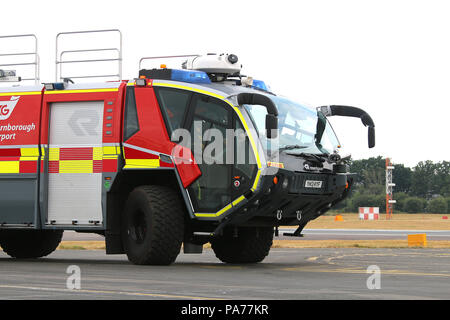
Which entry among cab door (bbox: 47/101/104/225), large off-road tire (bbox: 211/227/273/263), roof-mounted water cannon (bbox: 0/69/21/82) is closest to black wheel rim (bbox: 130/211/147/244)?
cab door (bbox: 47/101/104/225)

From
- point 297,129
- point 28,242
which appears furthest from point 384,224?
point 297,129

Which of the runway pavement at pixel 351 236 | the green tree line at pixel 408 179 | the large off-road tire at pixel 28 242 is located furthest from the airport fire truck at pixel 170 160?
the green tree line at pixel 408 179

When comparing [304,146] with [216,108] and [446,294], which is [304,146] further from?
[446,294]

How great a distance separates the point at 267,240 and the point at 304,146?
286 cm

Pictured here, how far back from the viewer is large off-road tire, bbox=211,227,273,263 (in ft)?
55.2

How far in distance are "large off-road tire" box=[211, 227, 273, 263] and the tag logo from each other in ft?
15.6

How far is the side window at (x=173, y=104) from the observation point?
1485cm

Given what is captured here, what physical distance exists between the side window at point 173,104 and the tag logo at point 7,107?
10.6ft

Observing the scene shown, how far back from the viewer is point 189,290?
1025 cm

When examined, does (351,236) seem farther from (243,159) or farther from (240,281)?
(240,281)

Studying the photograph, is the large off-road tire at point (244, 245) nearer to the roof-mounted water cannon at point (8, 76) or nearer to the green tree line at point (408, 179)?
the roof-mounted water cannon at point (8, 76)

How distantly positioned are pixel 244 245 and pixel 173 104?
11.5ft

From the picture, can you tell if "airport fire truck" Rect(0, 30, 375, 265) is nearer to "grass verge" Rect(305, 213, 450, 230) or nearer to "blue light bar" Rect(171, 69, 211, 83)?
"blue light bar" Rect(171, 69, 211, 83)

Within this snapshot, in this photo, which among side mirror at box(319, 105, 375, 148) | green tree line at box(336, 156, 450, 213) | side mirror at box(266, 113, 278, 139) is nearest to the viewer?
side mirror at box(266, 113, 278, 139)
